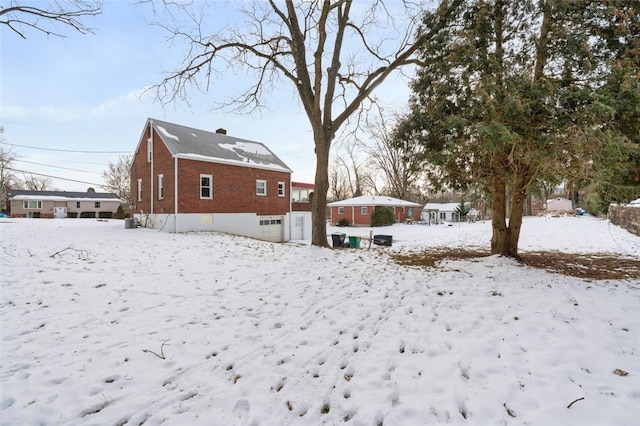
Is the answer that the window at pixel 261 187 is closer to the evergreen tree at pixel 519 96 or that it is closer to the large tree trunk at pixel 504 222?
the evergreen tree at pixel 519 96

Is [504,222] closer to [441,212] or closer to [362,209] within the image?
[362,209]

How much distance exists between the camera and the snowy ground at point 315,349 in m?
2.62

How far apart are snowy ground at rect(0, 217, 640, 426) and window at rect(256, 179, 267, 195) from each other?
1443 centimetres

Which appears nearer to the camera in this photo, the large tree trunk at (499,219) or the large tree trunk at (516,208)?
the large tree trunk at (516,208)

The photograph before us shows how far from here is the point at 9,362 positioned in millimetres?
3240

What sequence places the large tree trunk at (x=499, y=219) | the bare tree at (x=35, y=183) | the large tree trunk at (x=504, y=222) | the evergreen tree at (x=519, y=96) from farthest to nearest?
the bare tree at (x=35, y=183), the large tree trunk at (x=499, y=219), the large tree trunk at (x=504, y=222), the evergreen tree at (x=519, y=96)

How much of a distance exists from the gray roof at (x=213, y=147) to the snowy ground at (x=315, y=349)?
476 inches

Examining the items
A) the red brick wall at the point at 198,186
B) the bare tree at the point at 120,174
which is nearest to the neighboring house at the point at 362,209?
the red brick wall at the point at 198,186

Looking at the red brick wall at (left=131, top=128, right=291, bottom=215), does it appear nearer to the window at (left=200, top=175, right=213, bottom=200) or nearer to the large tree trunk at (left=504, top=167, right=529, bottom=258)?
the window at (left=200, top=175, right=213, bottom=200)

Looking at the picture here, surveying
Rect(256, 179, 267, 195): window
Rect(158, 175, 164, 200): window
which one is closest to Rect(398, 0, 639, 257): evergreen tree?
Rect(256, 179, 267, 195): window

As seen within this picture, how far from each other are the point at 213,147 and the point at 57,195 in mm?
41991

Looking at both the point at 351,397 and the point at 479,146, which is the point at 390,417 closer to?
the point at 351,397

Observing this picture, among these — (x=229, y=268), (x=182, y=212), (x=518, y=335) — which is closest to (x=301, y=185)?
(x=182, y=212)

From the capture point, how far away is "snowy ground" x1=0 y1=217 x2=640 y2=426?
2.62m
